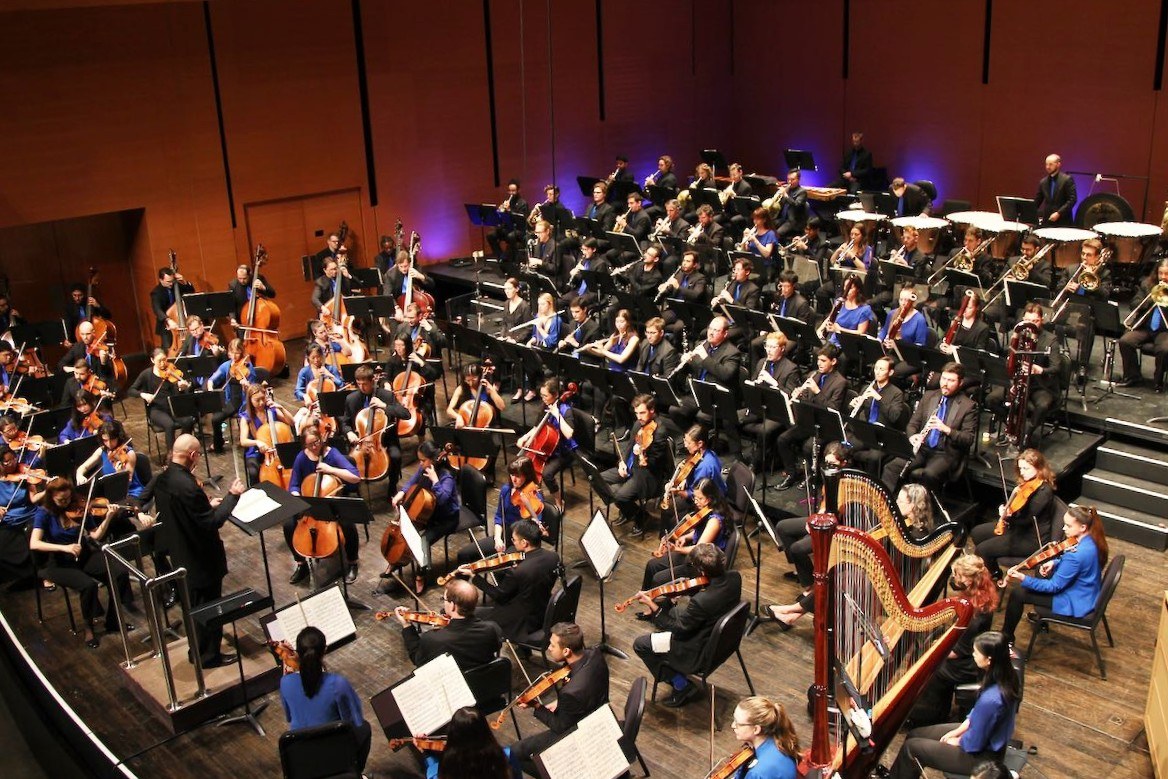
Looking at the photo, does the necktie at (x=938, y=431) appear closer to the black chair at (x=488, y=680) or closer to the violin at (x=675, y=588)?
the violin at (x=675, y=588)

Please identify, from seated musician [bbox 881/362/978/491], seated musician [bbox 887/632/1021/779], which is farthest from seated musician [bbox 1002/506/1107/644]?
seated musician [bbox 881/362/978/491]

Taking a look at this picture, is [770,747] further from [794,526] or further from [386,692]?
[794,526]

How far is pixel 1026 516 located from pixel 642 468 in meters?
3.41

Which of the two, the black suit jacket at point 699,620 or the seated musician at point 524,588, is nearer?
the black suit jacket at point 699,620

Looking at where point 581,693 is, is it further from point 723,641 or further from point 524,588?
point 524,588

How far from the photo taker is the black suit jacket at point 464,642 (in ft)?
23.7

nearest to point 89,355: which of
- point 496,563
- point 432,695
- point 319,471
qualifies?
point 319,471

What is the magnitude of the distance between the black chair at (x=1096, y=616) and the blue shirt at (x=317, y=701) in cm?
481

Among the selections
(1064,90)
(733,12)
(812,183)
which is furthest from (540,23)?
(1064,90)

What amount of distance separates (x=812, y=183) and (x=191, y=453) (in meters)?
15.2

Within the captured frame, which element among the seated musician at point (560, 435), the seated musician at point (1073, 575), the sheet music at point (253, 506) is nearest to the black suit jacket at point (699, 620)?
the seated musician at point (1073, 575)

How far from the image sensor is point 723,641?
751 cm

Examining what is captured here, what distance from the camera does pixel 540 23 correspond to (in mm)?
19250

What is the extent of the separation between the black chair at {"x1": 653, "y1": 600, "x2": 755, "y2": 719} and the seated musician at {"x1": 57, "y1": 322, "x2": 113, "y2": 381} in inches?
332
